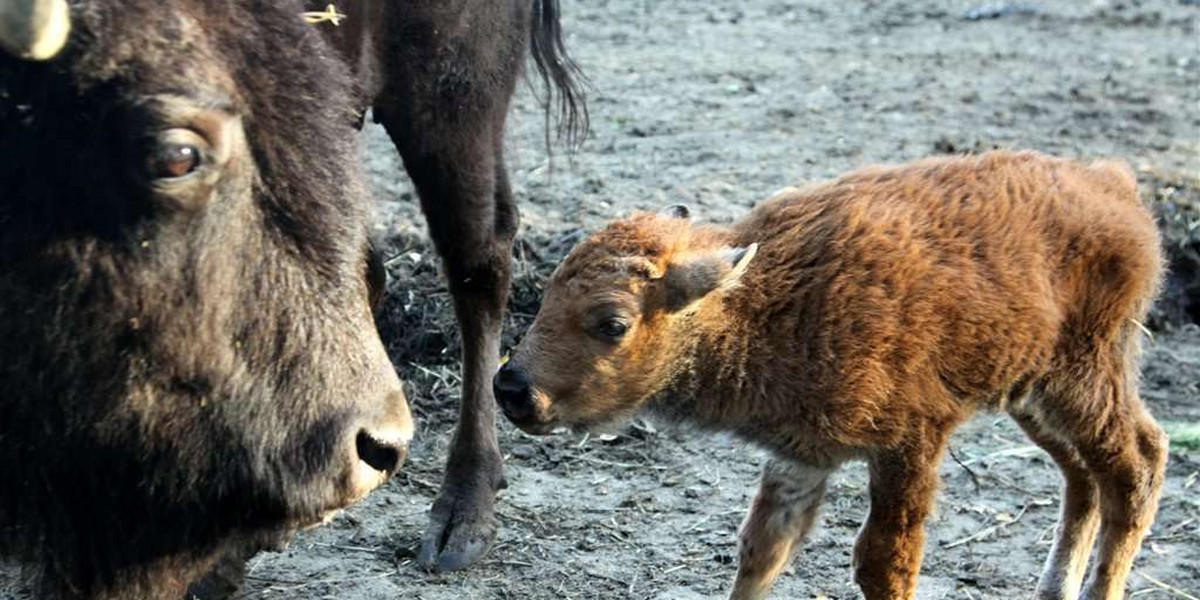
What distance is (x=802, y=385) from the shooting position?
3.95 m

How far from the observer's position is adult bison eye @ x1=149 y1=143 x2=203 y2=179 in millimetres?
2732

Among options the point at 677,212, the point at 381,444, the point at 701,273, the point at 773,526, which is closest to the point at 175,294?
the point at 381,444

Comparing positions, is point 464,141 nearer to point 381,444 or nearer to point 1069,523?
point 381,444

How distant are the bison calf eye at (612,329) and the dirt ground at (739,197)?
599mm

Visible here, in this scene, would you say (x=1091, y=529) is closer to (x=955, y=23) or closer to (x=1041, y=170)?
(x=1041, y=170)

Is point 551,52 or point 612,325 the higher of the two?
point 551,52

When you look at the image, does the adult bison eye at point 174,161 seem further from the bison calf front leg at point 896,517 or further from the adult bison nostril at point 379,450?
the bison calf front leg at point 896,517

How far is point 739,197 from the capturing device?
298 inches

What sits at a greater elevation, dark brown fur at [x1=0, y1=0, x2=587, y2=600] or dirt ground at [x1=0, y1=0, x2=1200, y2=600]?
dark brown fur at [x1=0, y1=0, x2=587, y2=600]

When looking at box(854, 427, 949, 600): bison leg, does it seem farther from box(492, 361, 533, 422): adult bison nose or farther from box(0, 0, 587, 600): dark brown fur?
box(0, 0, 587, 600): dark brown fur

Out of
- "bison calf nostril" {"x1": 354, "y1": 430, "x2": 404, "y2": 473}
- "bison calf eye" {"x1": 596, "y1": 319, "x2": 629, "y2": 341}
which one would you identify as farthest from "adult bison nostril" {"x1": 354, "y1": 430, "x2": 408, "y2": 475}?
"bison calf eye" {"x1": 596, "y1": 319, "x2": 629, "y2": 341}

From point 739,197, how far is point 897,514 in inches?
146

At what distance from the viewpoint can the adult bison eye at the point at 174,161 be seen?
8.96ft

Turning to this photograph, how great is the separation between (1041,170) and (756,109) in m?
5.27
